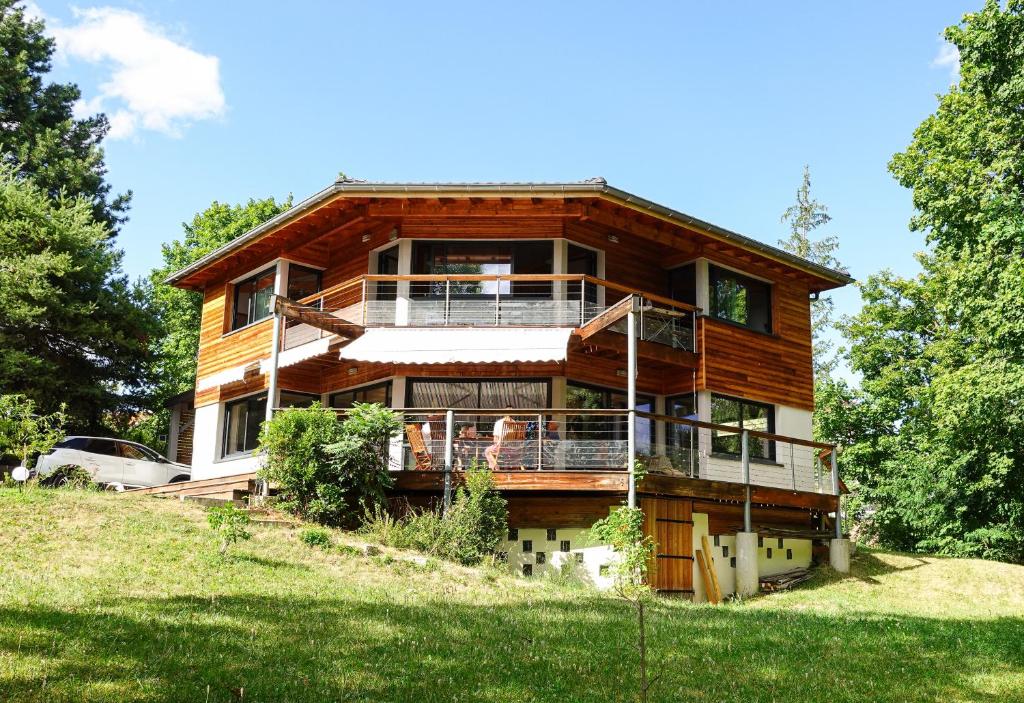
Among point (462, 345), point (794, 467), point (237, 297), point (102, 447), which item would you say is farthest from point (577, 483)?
point (102, 447)

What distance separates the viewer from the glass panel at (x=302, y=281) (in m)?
23.5

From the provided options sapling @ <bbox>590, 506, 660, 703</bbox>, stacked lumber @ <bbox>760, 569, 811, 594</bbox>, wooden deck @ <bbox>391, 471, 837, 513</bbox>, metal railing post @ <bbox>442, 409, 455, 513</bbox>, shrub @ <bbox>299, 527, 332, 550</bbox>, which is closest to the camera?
shrub @ <bbox>299, 527, 332, 550</bbox>

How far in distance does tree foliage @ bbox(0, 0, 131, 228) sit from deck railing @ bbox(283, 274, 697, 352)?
2216cm

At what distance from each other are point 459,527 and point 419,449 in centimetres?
235

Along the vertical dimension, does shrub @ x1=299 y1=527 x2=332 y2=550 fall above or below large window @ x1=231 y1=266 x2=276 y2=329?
below

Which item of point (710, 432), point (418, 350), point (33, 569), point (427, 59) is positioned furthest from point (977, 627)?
point (427, 59)

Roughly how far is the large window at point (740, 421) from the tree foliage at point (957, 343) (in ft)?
19.3

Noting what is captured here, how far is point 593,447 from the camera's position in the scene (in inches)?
681

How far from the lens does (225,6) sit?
18.2 m

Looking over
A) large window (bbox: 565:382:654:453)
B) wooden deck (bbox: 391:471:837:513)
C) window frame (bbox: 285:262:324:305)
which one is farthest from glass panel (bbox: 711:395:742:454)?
window frame (bbox: 285:262:324:305)

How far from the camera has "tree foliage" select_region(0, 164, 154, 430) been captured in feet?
91.5

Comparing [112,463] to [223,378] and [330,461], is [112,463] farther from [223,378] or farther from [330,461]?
[330,461]

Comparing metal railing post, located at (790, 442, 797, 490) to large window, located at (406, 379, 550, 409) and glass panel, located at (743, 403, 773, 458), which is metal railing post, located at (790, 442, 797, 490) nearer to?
glass panel, located at (743, 403, 773, 458)

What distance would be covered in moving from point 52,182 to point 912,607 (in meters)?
34.8
